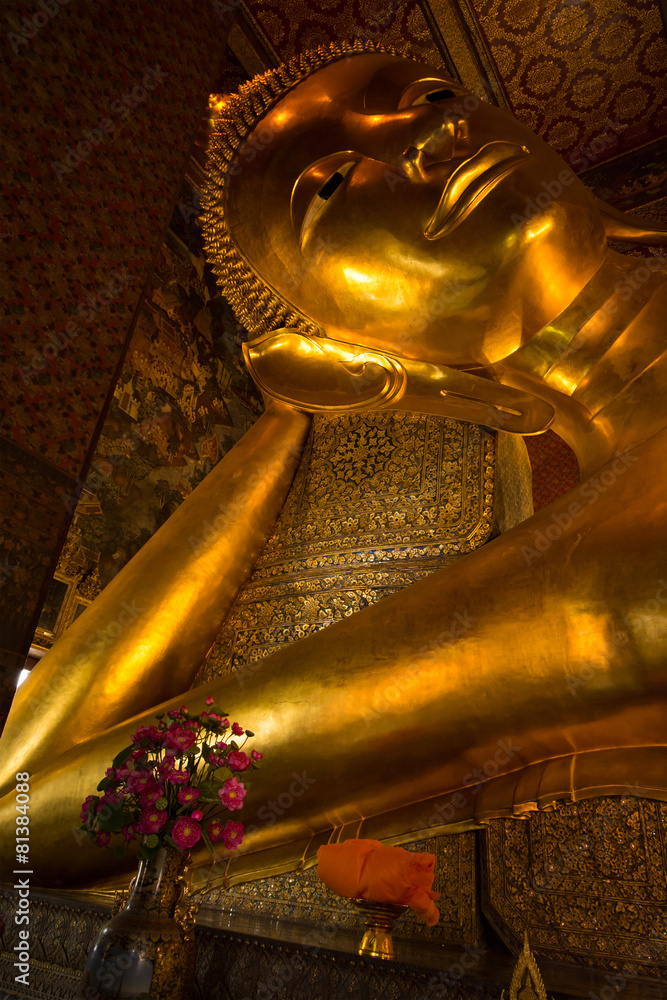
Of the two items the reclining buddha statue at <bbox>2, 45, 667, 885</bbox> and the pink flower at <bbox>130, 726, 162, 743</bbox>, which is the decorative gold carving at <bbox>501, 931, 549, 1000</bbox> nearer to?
the reclining buddha statue at <bbox>2, 45, 667, 885</bbox>

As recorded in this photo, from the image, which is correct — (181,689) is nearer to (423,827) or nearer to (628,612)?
(423,827)

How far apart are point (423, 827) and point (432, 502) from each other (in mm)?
957

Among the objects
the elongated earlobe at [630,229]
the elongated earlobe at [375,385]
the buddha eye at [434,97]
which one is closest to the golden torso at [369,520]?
Result: the elongated earlobe at [375,385]

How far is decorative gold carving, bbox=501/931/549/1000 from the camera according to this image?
→ 77 centimetres

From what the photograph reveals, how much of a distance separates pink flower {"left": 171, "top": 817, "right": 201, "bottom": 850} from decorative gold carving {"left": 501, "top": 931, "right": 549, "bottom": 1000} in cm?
50

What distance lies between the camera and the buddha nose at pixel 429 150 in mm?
1809

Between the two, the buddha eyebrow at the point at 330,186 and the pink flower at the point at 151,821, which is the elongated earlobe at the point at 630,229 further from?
the pink flower at the point at 151,821

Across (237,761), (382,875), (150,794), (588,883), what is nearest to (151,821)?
(150,794)

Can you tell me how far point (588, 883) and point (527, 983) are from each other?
602mm

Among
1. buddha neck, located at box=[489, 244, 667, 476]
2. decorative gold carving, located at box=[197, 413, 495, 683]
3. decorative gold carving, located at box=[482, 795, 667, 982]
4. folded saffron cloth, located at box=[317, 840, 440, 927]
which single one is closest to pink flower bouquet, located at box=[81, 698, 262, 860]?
folded saffron cloth, located at box=[317, 840, 440, 927]

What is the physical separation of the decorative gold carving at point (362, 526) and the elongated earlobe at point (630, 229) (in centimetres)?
68

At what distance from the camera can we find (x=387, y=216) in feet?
6.09

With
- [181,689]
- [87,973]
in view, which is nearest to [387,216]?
[181,689]

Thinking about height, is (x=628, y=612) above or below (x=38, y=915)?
above
